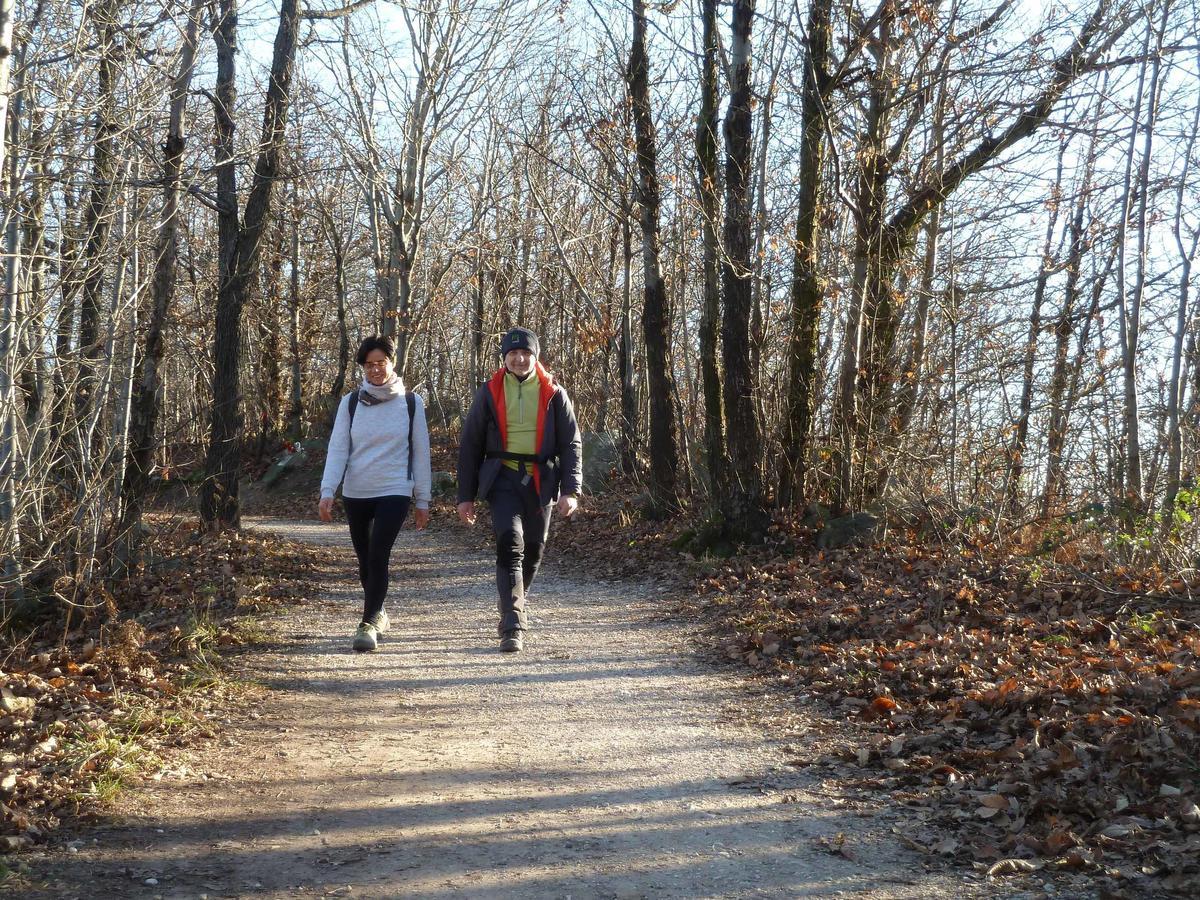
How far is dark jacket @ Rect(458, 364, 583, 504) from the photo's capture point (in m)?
7.04

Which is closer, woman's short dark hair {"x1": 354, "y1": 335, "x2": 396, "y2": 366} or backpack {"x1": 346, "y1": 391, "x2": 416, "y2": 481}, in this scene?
woman's short dark hair {"x1": 354, "y1": 335, "x2": 396, "y2": 366}

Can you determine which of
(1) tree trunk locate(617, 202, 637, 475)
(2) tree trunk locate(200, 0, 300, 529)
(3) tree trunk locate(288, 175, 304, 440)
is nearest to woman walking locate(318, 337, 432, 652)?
(2) tree trunk locate(200, 0, 300, 529)

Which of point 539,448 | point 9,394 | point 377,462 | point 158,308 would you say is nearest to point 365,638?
point 377,462

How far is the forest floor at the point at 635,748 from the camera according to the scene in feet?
12.2

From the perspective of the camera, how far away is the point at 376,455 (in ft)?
23.1

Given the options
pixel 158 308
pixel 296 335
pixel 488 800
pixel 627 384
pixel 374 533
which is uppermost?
pixel 296 335

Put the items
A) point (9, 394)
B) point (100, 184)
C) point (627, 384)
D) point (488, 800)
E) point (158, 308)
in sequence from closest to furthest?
point (488, 800) < point (9, 394) < point (100, 184) < point (158, 308) < point (627, 384)

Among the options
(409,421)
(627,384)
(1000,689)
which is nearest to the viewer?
(1000,689)

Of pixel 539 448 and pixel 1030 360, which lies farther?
pixel 1030 360

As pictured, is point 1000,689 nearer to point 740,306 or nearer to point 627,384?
point 740,306

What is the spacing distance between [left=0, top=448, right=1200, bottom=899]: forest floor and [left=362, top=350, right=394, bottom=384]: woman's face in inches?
80.3

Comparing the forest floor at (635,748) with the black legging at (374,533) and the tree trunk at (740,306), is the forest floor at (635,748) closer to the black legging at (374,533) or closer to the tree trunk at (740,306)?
the black legging at (374,533)

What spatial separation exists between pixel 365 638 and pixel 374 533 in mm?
819

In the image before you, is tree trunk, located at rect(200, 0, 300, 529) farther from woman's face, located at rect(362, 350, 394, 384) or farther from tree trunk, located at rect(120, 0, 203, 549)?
woman's face, located at rect(362, 350, 394, 384)
